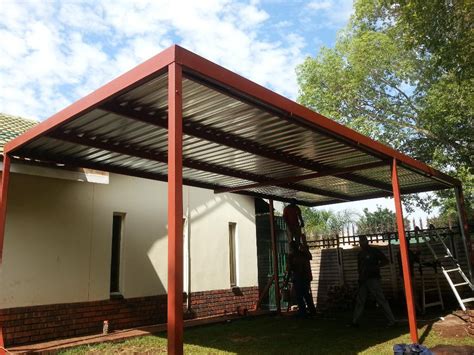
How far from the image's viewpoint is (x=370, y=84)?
1784 cm

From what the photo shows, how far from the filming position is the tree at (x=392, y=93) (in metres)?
13.9

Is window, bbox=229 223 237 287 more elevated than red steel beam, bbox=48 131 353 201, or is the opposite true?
red steel beam, bbox=48 131 353 201

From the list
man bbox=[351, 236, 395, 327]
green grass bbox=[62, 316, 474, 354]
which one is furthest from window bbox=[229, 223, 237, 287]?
man bbox=[351, 236, 395, 327]

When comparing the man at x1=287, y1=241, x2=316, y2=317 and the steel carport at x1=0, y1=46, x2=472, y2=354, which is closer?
the steel carport at x1=0, y1=46, x2=472, y2=354

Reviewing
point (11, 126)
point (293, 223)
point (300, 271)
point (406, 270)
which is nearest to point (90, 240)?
point (11, 126)

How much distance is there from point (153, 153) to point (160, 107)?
2.16 m

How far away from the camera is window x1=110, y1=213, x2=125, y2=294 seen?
8602 mm

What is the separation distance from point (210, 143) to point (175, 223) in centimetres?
325

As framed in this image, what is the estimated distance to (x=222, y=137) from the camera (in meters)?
6.32

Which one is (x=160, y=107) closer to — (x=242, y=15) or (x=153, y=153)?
(x=153, y=153)

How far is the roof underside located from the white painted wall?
2.56 feet

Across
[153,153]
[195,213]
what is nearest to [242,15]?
[153,153]

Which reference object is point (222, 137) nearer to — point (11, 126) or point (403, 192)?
point (11, 126)

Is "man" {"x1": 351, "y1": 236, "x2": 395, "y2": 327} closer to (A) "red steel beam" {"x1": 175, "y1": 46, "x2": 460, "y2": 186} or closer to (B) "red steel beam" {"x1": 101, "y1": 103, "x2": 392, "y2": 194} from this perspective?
(B) "red steel beam" {"x1": 101, "y1": 103, "x2": 392, "y2": 194}
